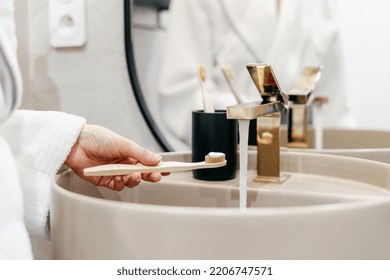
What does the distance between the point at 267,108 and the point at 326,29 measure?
270 millimetres

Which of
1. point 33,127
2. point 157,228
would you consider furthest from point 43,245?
point 157,228

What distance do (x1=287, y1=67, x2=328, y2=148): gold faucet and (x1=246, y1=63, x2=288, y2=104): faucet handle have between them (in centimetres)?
14

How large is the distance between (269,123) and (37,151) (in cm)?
33

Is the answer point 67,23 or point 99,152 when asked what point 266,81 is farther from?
point 67,23

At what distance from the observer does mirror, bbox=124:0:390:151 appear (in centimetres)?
81

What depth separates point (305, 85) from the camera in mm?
864

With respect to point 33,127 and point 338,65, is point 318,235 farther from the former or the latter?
point 338,65

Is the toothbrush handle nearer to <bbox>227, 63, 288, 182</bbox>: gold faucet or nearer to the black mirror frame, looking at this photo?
<bbox>227, 63, 288, 182</bbox>: gold faucet

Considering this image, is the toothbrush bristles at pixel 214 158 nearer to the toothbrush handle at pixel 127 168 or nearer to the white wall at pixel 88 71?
the toothbrush handle at pixel 127 168

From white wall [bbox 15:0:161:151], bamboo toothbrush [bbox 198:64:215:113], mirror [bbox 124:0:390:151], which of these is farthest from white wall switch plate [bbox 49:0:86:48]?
bamboo toothbrush [bbox 198:64:215:113]

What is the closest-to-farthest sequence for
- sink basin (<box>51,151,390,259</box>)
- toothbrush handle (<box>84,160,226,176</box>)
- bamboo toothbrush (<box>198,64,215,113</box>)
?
sink basin (<box>51,151,390,259</box>), toothbrush handle (<box>84,160,226,176</box>), bamboo toothbrush (<box>198,64,215,113</box>)

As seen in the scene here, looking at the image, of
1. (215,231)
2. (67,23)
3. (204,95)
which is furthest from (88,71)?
(215,231)

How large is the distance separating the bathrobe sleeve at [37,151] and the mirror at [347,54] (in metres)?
0.38
